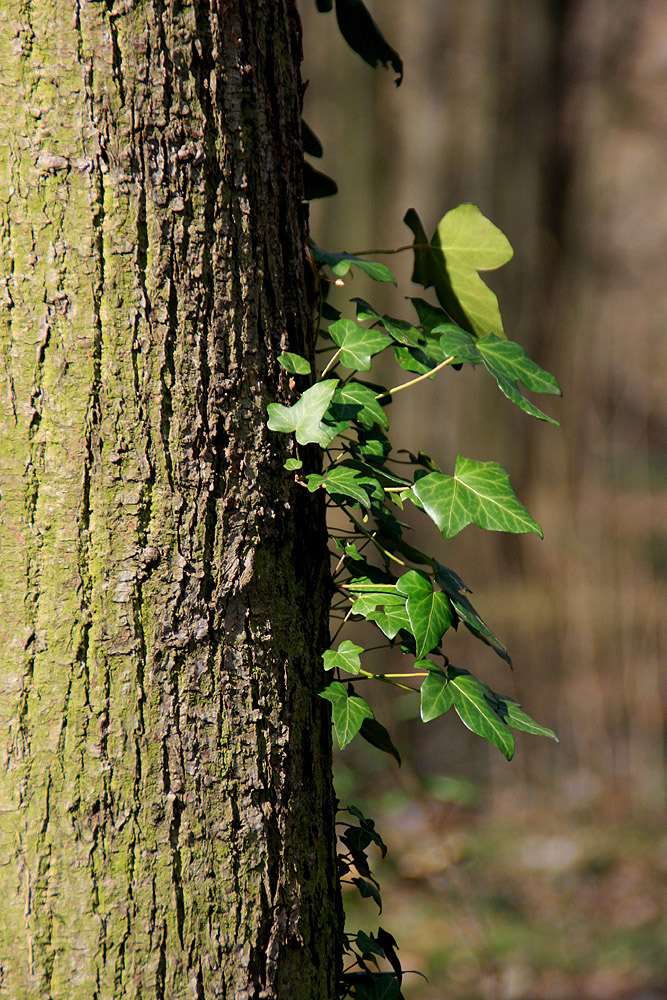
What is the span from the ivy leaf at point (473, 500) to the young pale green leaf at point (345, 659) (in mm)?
170

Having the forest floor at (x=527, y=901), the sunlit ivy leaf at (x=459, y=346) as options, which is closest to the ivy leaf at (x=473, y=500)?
the sunlit ivy leaf at (x=459, y=346)

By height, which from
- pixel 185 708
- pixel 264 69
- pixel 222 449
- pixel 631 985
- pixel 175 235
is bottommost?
pixel 631 985

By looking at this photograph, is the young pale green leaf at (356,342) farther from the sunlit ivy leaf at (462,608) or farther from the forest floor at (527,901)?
the forest floor at (527,901)

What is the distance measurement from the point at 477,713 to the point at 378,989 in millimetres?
412

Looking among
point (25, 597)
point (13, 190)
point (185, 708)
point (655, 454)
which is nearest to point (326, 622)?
point (185, 708)

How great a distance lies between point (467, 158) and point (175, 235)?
11.4ft

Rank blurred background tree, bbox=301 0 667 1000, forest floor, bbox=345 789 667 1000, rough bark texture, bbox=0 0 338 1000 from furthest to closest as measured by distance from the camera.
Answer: blurred background tree, bbox=301 0 667 1000 < forest floor, bbox=345 789 667 1000 < rough bark texture, bbox=0 0 338 1000

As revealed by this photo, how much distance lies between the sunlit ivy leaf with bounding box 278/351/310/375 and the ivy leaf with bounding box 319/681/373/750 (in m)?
0.34

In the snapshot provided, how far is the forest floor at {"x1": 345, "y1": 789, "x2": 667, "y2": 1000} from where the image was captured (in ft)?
8.11

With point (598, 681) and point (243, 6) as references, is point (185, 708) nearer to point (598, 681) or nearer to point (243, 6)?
point (243, 6)

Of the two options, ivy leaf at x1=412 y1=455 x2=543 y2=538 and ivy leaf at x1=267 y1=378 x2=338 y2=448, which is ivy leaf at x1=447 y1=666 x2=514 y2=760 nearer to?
ivy leaf at x1=412 y1=455 x2=543 y2=538

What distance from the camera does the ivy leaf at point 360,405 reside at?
853 mm

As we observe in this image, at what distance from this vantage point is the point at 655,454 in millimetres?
3010

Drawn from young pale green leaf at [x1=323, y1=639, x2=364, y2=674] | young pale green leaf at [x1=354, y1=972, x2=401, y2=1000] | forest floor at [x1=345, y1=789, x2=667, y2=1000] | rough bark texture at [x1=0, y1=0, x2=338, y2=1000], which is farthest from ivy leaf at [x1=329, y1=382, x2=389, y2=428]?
forest floor at [x1=345, y1=789, x2=667, y2=1000]
